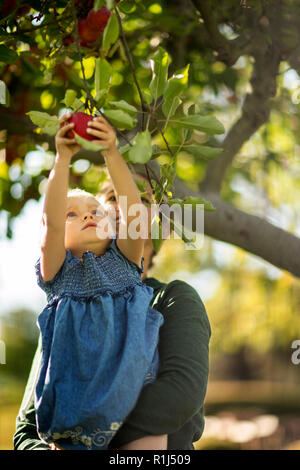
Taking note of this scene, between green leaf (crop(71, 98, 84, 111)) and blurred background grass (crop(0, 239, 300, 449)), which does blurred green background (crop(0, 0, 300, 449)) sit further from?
blurred background grass (crop(0, 239, 300, 449))

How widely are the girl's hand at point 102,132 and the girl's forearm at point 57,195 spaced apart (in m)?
0.11

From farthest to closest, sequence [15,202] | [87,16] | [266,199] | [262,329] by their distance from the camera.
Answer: [262,329] → [266,199] → [15,202] → [87,16]

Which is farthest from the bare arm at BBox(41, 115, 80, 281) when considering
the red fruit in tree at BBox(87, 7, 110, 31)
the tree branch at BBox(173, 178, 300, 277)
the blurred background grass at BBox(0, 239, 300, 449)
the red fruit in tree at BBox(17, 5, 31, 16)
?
the blurred background grass at BBox(0, 239, 300, 449)

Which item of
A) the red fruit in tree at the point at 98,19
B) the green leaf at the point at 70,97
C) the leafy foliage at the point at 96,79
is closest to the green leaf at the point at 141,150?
the leafy foliage at the point at 96,79

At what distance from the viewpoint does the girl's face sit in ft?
4.77

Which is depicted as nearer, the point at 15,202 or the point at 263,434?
the point at 15,202

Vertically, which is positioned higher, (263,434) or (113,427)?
(113,427)

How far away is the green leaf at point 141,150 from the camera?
1021 millimetres

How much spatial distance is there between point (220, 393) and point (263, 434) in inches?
297

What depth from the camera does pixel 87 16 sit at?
1621mm

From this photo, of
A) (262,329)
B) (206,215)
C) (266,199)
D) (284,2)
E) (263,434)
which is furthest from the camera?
(263,434)

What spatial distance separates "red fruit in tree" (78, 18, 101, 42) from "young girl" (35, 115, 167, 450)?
2.03ft
